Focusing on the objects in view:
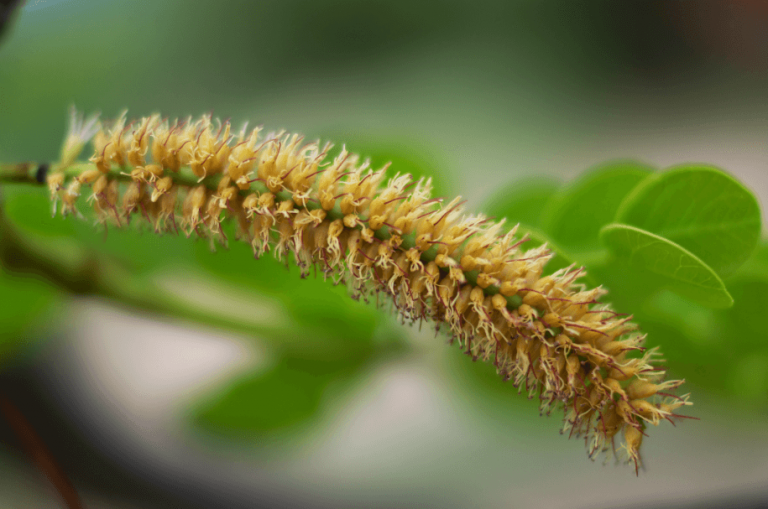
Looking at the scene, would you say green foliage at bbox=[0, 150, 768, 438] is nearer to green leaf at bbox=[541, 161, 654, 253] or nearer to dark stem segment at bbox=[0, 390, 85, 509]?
green leaf at bbox=[541, 161, 654, 253]

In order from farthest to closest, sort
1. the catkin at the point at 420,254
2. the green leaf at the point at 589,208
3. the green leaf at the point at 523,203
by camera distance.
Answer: the green leaf at the point at 523,203 < the green leaf at the point at 589,208 < the catkin at the point at 420,254

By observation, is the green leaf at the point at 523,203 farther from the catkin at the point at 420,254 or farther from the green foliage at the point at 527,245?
the catkin at the point at 420,254

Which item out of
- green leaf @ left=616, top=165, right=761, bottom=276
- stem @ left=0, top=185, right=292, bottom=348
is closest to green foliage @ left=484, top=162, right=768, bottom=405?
green leaf @ left=616, top=165, right=761, bottom=276

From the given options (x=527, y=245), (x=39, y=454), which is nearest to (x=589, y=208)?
(x=527, y=245)

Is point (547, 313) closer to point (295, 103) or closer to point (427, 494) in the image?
point (427, 494)

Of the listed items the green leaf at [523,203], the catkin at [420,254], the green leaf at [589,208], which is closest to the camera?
the catkin at [420,254]

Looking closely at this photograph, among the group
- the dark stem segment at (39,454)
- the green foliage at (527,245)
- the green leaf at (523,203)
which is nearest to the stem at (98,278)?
the green foliage at (527,245)

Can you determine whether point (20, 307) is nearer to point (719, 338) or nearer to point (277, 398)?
point (277, 398)
